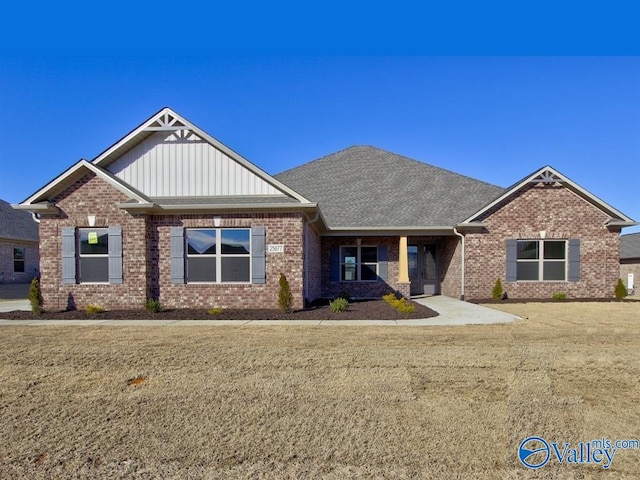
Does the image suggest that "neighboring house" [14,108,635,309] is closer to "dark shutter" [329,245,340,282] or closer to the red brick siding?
the red brick siding

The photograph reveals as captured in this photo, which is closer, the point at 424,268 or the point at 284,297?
the point at 284,297

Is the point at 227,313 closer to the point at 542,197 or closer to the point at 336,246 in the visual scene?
the point at 336,246

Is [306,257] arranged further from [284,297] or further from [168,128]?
[168,128]

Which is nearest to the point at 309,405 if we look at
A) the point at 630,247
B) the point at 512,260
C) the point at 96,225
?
the point at 96,225

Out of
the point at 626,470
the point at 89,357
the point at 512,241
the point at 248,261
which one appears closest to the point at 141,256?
the point at 248,261

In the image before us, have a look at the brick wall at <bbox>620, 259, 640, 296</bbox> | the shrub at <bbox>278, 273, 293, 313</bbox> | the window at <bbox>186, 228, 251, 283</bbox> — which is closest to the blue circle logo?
the shrub at <bbox>278, 273, 293, 313</bbox>

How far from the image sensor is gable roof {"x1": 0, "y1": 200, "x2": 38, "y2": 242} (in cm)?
2540

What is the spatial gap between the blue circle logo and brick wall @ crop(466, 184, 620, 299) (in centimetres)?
1238

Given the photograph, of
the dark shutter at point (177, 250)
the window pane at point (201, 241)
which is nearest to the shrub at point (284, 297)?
the window pane at point (201, 241)

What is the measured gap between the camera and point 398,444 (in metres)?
3.48

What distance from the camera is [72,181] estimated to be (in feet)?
38.6

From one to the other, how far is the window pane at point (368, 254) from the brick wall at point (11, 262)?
74.9 feet

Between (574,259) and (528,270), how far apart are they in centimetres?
174

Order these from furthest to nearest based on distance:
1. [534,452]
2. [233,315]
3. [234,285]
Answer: [234,285] < [233,315] < [534,452]
